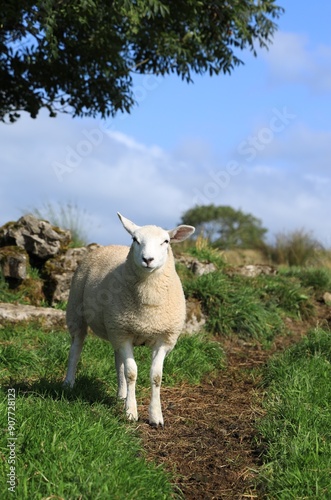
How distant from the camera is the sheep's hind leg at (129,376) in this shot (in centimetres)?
517

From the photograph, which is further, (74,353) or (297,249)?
(297,249)

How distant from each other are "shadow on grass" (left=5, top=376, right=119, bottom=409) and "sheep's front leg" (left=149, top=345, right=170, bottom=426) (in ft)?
1.07

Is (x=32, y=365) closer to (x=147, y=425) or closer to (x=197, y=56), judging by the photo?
(x=147, y=425)

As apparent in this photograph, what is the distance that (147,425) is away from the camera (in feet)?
17.4

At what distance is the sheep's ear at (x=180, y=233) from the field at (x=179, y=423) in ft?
4.85

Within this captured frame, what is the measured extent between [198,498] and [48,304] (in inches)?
231

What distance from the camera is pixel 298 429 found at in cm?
489

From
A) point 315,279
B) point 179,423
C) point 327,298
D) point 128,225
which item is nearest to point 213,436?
point 179,423

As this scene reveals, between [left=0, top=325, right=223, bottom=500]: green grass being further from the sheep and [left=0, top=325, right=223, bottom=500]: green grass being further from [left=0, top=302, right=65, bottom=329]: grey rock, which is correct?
[left=0, top=302, right=65, bottom=329]: grey rock

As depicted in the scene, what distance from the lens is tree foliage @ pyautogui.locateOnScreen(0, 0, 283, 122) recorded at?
43.7 feet

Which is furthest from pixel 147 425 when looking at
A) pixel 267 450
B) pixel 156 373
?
pixel 267 450

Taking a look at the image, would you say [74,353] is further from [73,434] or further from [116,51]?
[116,51]

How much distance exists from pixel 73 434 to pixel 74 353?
71.6 inches

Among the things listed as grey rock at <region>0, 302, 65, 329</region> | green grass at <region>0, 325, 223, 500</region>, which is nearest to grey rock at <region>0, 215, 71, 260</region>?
grey rock at <region>0, 302, 65, 329</region>
